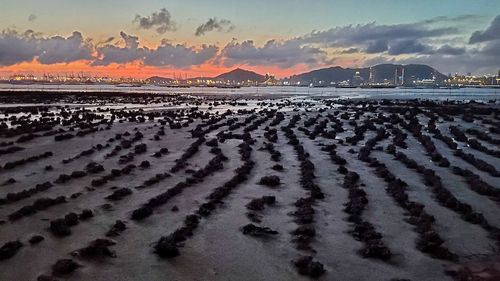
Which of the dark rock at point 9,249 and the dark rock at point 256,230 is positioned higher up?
the dark rock at point 9,249

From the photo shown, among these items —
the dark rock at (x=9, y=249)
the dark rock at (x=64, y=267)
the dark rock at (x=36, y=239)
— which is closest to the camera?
the dark rock at (x=64, y=267)

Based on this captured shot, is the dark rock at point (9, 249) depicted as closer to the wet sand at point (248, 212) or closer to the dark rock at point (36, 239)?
the wet sand at point (248, 212)

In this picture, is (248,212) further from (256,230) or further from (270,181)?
(270,181)

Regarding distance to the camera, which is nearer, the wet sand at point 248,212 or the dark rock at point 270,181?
the wet sand at point 248,212

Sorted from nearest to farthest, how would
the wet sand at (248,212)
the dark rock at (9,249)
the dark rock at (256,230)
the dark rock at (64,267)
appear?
the dark rock at (64,267), the wet sand at (248,212), the dark rock at (9,249), the dark rock at (256,230)

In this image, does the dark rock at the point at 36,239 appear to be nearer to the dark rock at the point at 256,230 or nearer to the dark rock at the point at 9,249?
→ the dark rock at the point at 9,249

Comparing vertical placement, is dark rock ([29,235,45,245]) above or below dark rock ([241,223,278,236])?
above

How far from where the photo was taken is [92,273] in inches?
339

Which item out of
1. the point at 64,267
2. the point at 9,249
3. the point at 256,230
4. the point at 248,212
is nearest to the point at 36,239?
the point at 9,249

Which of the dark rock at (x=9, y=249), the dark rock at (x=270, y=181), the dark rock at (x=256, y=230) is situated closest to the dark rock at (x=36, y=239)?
the dark rock at (x=9, y=249)

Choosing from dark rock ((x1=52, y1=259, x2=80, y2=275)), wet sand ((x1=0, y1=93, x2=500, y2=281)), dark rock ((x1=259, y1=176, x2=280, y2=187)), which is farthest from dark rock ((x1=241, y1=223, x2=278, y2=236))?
dark rock ((x1=259, y1=176, x2=280, y2=187))

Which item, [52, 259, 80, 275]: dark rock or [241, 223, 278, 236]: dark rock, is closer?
[52, 259, 80, 275]: dark rock

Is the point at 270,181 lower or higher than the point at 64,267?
lower

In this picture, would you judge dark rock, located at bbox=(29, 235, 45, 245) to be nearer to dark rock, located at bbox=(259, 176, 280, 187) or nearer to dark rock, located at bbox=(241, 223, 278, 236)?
dark rock, located at bbox=(241, 223, 278, 236)
